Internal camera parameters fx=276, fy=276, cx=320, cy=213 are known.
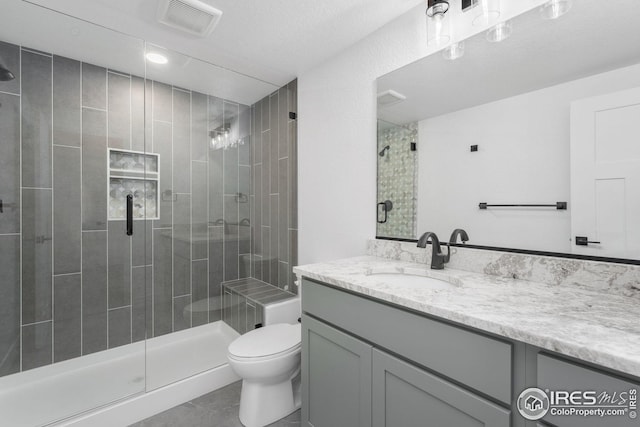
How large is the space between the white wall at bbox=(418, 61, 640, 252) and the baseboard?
1.74 meters

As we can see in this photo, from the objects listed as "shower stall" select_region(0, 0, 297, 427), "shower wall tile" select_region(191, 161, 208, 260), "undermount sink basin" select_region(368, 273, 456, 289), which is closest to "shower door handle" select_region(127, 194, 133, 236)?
"shower stall" select_region(0, 0, 297, 427)

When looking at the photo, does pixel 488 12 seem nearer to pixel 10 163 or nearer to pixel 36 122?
pixel 36 122

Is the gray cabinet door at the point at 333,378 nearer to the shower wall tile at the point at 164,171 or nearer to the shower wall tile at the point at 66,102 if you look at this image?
the shower wall tile at the point at 164,171

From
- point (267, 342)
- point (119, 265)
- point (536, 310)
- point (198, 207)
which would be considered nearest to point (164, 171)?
point (198, 207)

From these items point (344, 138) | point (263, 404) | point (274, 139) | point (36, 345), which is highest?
point (274, 139)

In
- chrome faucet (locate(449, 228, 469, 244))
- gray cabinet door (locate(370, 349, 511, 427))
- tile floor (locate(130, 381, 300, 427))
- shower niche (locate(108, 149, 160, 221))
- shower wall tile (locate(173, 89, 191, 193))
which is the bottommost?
tile floor (locate(130, 381, 300, 427))

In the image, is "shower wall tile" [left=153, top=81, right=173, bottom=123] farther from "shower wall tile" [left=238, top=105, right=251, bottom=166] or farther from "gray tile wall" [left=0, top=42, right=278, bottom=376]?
"shower wall tile" [left=238, top=105, right=251, bottom=166]

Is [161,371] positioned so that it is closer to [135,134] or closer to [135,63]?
[135,134]

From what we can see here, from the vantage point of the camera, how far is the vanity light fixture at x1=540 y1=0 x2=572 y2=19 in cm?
108

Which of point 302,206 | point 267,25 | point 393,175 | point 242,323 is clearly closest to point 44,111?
point 267,25

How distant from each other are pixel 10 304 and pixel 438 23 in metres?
3.09

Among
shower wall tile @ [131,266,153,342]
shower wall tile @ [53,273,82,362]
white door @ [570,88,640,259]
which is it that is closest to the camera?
white door @ [570,88,640,259]

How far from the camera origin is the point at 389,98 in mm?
1690

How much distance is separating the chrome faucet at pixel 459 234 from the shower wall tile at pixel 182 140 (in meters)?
2.05
